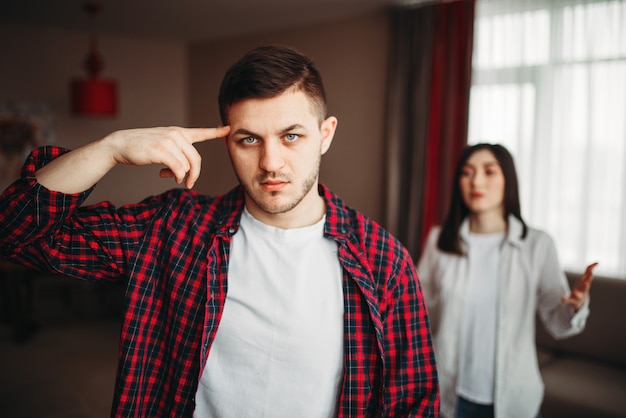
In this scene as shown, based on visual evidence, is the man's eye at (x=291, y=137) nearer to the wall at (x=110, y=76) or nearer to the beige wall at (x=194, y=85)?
the beige wall at (x=194, y=85)

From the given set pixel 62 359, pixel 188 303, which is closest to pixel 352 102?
pixel 62 359

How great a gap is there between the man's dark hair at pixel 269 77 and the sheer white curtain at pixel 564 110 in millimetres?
2518

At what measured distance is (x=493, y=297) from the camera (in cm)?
172

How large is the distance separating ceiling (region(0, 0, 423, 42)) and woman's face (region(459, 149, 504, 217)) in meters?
2.18

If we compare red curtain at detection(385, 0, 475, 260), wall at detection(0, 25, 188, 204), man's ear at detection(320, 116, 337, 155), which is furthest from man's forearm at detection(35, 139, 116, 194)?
wall at detection(0, 25, 188, 204)

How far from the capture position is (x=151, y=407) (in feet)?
3.61

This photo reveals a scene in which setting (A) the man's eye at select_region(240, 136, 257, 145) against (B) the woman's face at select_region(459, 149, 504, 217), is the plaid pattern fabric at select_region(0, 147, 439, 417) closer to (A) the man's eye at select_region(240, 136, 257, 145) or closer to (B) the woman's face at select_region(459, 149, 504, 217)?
(A) the man's eye at select_region(240, 136, 257, 145)

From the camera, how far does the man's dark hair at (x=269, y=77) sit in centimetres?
106

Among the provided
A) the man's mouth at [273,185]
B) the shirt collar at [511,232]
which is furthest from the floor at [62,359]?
the man's mouth at [273,185]

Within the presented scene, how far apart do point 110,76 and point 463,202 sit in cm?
421

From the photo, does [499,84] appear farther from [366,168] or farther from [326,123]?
[326,123]

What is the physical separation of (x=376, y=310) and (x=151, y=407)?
0.53m

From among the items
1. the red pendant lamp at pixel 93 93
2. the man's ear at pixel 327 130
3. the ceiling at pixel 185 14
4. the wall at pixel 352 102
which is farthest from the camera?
the red pendant lamp at pixel 93 93

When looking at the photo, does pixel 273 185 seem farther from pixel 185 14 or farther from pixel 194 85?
pixel 194 85
